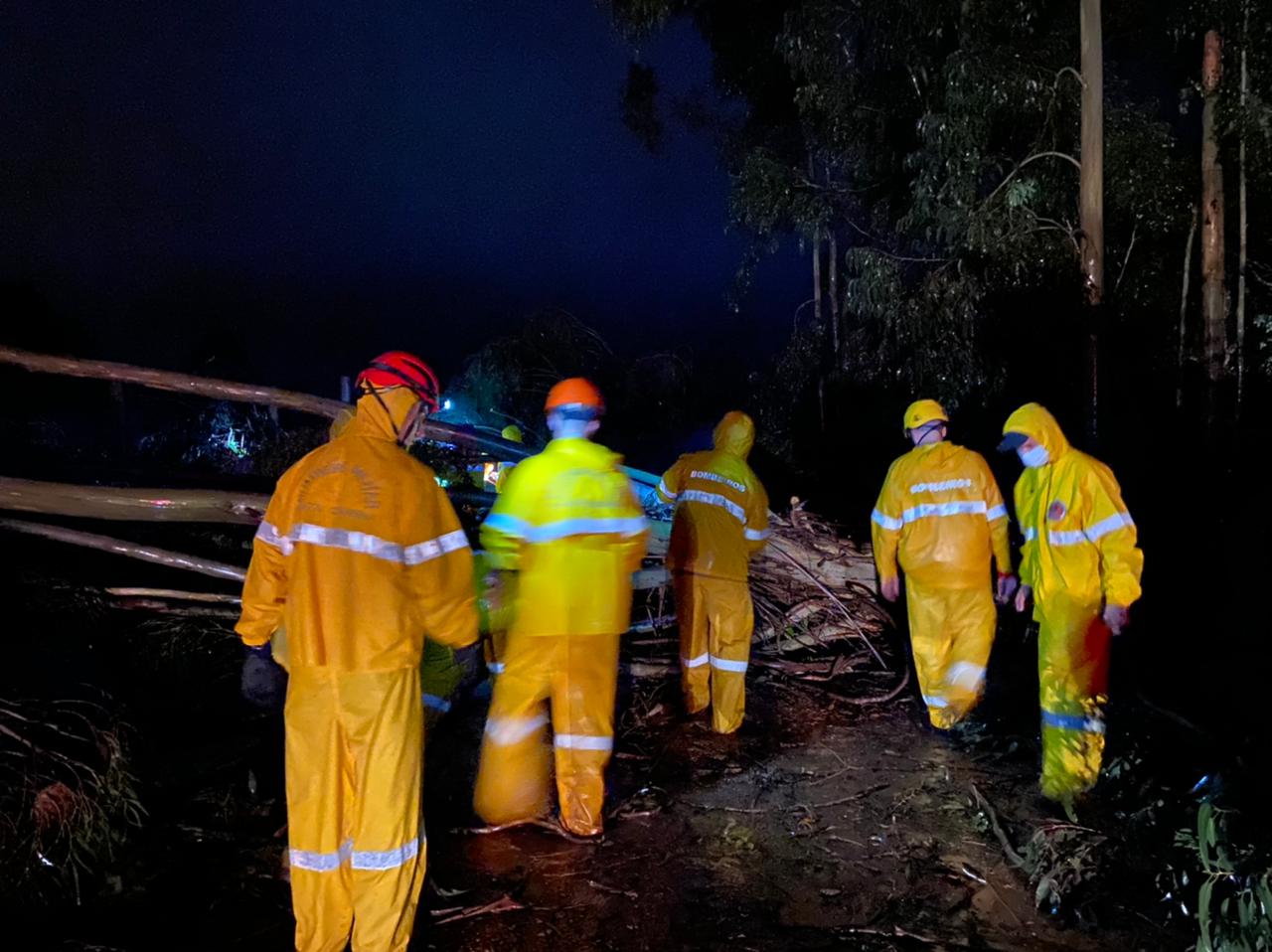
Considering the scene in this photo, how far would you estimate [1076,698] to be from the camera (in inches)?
154

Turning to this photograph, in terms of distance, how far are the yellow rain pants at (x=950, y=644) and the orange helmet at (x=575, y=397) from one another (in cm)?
238

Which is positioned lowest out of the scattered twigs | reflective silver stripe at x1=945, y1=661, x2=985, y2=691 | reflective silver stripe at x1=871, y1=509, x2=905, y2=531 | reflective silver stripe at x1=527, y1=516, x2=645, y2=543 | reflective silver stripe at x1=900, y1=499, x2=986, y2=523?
the scattered twigs

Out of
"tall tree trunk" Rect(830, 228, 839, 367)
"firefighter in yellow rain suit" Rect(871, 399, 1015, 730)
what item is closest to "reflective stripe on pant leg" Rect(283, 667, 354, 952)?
"firefighter in yellow rain suit" Rect(871, 399, 1015, 730)

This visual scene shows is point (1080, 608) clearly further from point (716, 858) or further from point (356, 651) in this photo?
point (356, 651)

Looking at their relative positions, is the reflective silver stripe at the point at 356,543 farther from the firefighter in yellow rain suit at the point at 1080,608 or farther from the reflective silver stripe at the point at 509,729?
the firefighter in yellow rain suit at the point at 1080,608

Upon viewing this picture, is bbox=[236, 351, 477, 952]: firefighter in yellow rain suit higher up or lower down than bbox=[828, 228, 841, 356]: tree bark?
lower down

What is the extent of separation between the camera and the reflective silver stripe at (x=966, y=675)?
486cm

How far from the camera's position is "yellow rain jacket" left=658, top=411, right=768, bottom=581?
16.1ft

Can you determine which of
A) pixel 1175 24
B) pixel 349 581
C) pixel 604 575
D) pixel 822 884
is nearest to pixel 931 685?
pixel 822 884

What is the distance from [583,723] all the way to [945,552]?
237cm

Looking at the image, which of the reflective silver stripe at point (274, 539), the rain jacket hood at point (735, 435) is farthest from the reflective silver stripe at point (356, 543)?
the rain jacket hood at point (735, 435)

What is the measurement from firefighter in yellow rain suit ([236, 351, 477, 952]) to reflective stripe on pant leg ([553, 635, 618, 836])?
0.97 m

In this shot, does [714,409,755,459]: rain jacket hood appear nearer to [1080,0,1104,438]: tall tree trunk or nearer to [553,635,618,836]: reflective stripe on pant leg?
[553,635,618,836]: reflective stripe on pant leg

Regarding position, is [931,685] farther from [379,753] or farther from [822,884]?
[379,753]
